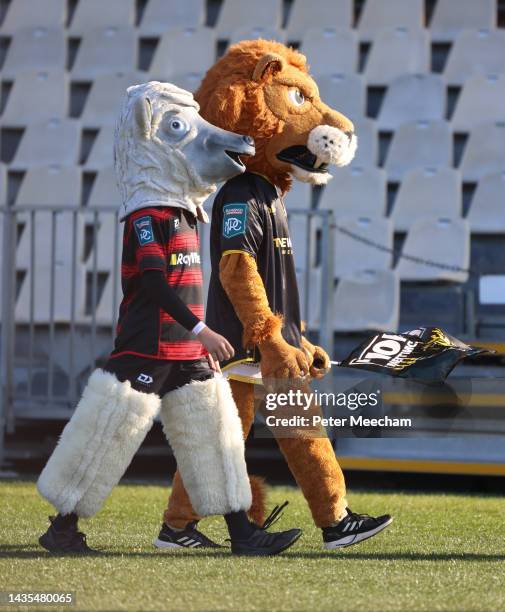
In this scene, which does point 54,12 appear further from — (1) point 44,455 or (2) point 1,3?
(1) point 44,455

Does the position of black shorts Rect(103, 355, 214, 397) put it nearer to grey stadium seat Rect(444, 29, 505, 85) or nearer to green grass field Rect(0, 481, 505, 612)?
green grass field Rect(0, 481, 505, 612)

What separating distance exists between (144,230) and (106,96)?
5.95 m

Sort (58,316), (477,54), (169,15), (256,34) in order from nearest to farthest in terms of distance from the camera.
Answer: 1. (58,316)
2. (477,54)
3. (256,34)
4. (169,15)

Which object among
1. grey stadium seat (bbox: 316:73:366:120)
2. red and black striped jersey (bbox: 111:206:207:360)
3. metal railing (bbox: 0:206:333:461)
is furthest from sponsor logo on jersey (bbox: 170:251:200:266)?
grey stadium seat (bbox: 316:73:366:120)

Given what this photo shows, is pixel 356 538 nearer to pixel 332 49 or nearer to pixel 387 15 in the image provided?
pixel 332 49

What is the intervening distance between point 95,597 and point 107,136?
255 inches

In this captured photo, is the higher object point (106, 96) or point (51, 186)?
point (106, 96)

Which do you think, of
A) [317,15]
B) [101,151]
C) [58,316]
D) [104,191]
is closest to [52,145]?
[101,151]

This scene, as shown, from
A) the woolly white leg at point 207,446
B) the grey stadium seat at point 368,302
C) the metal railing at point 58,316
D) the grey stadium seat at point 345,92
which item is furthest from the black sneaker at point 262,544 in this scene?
the grey stadium seat at point 345,92

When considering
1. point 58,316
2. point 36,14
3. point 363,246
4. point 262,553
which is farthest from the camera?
point 36,14

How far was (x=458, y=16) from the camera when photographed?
9156 mm

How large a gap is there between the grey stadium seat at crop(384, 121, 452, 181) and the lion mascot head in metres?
4.50

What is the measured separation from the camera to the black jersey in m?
3.62

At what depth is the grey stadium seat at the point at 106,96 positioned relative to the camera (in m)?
9.12
